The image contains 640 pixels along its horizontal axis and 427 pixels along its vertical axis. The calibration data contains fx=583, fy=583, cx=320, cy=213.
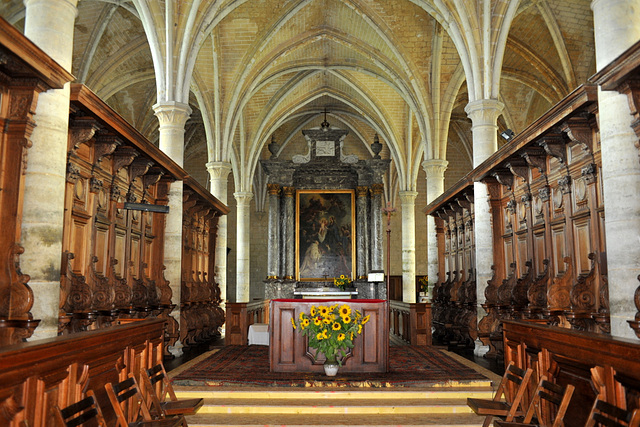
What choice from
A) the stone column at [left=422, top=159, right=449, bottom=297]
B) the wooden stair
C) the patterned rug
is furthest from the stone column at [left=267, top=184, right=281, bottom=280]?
the wooden stair

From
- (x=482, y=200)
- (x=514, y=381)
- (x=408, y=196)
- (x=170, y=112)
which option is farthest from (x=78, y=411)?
(x=408, y=196)

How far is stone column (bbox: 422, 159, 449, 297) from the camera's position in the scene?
15.2m

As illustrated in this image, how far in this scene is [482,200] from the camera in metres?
10.3

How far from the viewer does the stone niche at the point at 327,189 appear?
60.1 feet

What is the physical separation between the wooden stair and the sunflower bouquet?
23.2 inches

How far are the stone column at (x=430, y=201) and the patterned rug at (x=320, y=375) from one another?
6.48 metres

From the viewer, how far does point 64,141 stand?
18.2ft

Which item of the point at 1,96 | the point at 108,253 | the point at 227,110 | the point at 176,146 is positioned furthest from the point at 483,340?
the point at 227,110

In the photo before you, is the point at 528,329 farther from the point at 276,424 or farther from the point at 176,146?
the point at 176,146

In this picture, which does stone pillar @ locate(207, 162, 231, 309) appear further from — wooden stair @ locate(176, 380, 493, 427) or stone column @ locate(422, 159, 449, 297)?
wooden stair @ locate(176, 380, 493, 427)

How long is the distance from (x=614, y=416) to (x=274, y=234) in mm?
15765

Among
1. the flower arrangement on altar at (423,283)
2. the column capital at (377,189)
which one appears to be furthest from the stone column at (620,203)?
the flower arrangement on altar at (423,283)

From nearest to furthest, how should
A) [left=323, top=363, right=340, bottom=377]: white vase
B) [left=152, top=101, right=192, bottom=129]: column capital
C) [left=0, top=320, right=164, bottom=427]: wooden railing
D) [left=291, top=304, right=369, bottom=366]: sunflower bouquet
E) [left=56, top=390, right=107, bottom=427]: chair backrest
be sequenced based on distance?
[left=0, top=320, right=164, bottom=427]: wooden railing < [left=56, top=390, right=107, bottom=427]: chair backrest < [left=291, top=304, right=369, bottom=366]: sunflower bouquet < [left=323, top=363, right=340, bottom=377]: white vase < [left=152, top=101, right=192, bottom=129]: column capital

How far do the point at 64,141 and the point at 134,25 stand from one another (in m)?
10.4
